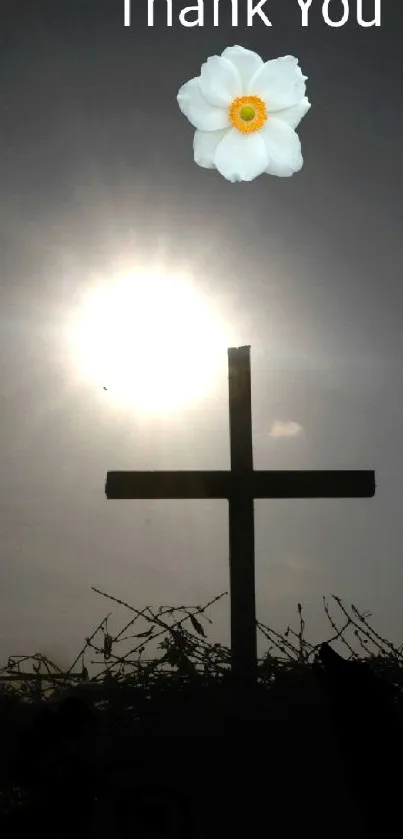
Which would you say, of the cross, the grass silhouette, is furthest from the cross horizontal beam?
the grass silhouette

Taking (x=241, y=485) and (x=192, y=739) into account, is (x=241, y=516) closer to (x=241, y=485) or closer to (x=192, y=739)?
(x=241, y=485)

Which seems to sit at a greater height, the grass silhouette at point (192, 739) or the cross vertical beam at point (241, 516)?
the cross vertical beam at point (241, 516)

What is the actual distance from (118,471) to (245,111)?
98.0 inches

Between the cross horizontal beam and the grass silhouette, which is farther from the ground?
the cross horizontal beam

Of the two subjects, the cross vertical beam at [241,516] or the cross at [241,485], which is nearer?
the cross vertical beam at [241,516]

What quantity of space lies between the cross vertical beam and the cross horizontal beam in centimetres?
5

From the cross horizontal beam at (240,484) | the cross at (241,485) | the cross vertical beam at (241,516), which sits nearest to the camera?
the cross vertical beam at (241,516)

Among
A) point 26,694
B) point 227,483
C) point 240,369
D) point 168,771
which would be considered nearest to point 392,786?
point 168,771

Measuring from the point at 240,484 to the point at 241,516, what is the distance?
20 cm

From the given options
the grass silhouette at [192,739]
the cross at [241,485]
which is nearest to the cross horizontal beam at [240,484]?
the cross at [241,485]

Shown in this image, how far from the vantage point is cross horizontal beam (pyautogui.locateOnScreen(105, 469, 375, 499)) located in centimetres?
466

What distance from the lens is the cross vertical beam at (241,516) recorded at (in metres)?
4.16

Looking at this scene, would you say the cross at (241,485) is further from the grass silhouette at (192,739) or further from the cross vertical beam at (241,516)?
the grass silhouette at (192,739)

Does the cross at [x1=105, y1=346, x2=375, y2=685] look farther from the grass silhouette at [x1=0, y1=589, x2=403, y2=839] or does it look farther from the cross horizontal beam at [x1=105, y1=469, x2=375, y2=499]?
the grass silhouette at [x1=0, y1=589, x2=403, y2=839]
